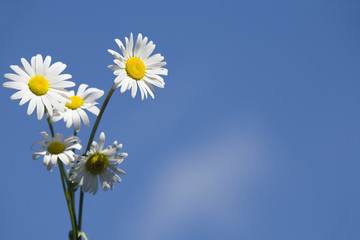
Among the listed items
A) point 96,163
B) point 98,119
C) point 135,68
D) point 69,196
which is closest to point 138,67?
point 135,68

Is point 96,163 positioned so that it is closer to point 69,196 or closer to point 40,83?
point 69,196

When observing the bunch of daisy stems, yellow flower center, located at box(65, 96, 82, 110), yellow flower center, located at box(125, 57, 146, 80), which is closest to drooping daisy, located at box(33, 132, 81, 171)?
the bunch of daisy stems

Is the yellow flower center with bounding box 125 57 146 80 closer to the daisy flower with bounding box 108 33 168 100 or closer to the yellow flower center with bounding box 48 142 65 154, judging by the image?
the daisy flower with bounding box 108 33 168 100

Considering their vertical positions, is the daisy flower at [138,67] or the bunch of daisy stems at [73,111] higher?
the daisy flower at [138,67]

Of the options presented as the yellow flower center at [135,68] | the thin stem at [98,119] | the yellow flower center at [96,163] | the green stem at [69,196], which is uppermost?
the yellow flower center at [135,68]

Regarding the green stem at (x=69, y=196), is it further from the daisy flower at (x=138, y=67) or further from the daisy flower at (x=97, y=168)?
the daisy flower at (x=138, y=67)

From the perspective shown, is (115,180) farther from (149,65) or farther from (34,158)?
(149,65)

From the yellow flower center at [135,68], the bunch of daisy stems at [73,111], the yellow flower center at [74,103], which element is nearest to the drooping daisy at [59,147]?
the bunch of daisy stems at [73,111]

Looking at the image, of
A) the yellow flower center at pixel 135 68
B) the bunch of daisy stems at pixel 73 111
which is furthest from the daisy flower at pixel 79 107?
the yellow flower center at pixel 135 68
